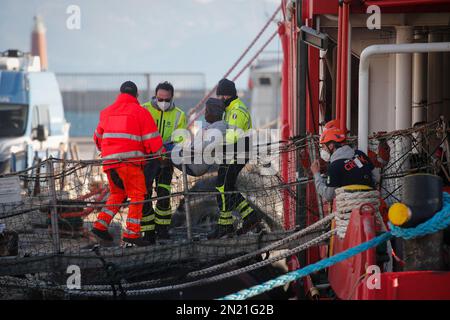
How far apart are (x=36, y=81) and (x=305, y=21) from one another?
1077 cm

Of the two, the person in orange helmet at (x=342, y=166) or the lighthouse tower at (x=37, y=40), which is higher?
the lighthouse tower at (x=37, y=40)

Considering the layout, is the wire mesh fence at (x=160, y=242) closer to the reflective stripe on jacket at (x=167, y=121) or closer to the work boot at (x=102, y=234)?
the work boot at (x=102, y=234)

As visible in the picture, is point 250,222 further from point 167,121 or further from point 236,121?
point 167,121

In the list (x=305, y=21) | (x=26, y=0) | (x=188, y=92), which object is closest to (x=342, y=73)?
(x=305, y=21)

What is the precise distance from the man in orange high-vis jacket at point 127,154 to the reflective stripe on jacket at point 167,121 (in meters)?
0.73

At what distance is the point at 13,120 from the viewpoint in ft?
56.5

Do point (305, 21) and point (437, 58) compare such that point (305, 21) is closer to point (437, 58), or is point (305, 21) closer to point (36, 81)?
point (437, 58)

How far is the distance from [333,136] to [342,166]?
0.34 meters

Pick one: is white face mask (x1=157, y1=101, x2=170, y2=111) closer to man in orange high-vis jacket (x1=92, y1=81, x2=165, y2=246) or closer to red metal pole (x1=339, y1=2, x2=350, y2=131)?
man in orange high-vis jacket (x1=92, y1=81, x2=165, y2=246)

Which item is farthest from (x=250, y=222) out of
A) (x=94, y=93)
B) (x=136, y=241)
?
(x=94, y=93)

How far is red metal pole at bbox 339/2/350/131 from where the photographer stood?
23.0ft

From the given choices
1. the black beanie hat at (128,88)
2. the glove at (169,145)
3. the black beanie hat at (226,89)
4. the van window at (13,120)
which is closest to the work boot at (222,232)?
the glove at (169,145)

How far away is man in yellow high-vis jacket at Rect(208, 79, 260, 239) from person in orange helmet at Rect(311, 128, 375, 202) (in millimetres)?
1373

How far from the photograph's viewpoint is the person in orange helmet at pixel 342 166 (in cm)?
658
